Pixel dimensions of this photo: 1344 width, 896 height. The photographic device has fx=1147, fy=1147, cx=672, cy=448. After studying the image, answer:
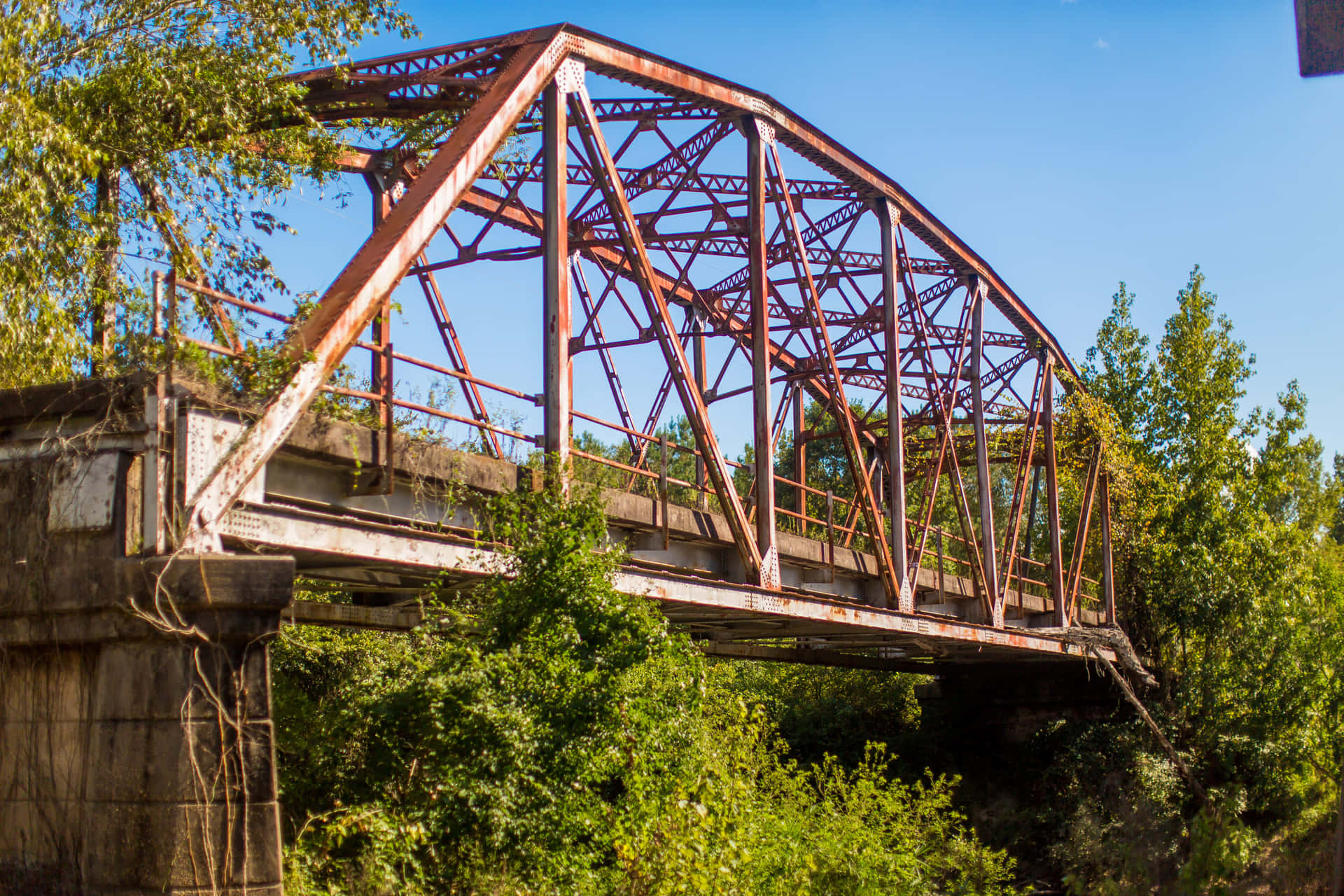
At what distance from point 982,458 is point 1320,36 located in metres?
22.1

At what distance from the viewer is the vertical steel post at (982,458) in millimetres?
23828

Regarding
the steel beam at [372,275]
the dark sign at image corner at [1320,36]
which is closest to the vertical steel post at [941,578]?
the steel beam at [372,275]

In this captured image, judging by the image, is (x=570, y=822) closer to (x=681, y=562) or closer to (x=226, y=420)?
(x=226, y=420)

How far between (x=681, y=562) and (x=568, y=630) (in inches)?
195

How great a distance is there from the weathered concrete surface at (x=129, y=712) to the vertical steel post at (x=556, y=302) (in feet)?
14.4

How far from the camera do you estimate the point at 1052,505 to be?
29.7 metres

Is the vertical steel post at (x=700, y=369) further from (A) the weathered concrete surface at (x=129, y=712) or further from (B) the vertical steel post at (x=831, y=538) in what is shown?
(A) the weathered concrete surface at (x=129, y=712)

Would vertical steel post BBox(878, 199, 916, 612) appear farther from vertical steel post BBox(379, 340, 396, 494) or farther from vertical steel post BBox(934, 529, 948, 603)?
vertical steel post BBox(379, 340, 396, 494)

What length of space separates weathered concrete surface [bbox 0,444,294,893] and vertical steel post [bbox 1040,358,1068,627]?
81.1ft

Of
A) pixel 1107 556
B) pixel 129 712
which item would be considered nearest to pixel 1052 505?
pixel 1107 556

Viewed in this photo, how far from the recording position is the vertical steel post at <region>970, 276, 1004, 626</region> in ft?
78.2

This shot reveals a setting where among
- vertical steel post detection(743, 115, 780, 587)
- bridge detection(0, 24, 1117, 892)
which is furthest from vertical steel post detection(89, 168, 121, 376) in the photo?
vertical steel post detection(743, 115, 780, 587)

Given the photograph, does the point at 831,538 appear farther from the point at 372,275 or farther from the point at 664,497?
the point at 372,275

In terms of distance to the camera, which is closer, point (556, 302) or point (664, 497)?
point (556, 302)
